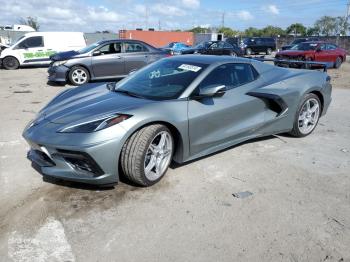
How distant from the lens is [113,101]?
155 inches

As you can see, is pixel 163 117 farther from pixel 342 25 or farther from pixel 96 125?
pixel 342 25

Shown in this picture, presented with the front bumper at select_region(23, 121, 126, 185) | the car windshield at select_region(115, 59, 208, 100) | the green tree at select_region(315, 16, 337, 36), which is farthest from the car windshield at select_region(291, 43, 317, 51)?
the green tree at select_region(315, 16, 337, 36)

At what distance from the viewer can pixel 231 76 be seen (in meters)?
4.66

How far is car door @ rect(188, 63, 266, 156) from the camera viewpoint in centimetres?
407

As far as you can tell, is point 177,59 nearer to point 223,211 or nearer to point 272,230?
point 223,211

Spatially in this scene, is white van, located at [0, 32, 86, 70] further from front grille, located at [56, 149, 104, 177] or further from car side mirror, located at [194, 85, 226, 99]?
front grille, located at [56, 149, 104, 177]

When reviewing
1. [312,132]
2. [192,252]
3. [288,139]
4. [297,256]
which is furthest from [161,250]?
[312,132]

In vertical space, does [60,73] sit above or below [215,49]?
below

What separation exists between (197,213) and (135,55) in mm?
9462

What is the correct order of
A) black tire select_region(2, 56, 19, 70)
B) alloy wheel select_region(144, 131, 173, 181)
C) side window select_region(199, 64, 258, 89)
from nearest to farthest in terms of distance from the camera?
1. alloy wheel select_region(144, 131, 173, 181)
2. side window select_region(199, 64, 258, 89)
3. black tire select_region(2, 56, 19, 70)

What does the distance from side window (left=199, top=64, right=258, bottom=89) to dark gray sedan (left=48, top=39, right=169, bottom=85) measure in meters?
7.04

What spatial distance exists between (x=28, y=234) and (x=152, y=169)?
1403mm

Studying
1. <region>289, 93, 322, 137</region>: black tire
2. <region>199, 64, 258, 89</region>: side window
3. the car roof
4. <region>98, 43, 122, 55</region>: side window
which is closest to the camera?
<region>199, 64, 258, 89</region>: side window

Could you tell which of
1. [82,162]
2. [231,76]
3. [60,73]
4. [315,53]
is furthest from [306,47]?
[82,162]
